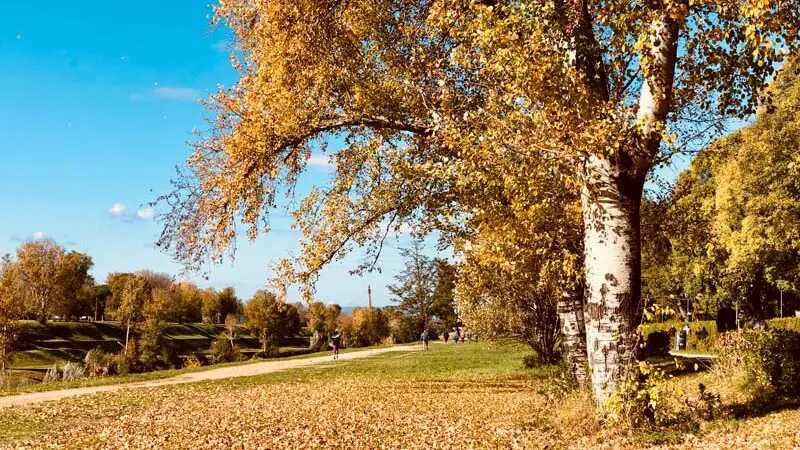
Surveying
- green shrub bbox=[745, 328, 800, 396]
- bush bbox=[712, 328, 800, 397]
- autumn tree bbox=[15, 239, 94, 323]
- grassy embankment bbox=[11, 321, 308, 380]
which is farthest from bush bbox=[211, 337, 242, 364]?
green shrub bbox=[745, 328, 800, 396]

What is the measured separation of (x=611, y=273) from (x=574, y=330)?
4.82m

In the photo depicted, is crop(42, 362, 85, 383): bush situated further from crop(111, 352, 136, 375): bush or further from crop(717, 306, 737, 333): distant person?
crop(717, 306, 737, 333): distant person

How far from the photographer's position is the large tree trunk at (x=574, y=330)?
13578mm

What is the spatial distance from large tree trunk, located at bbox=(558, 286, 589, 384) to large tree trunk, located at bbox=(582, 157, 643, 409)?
13.3ft

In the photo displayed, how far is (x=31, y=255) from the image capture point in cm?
5881

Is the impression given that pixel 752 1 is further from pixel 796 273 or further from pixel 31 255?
pixel 31 255

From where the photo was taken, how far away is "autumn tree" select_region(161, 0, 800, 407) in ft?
29.1

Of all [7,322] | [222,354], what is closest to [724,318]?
[222,354]

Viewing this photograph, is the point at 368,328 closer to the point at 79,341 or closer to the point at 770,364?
the point at 79,341

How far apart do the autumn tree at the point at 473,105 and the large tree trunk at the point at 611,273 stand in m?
0.02

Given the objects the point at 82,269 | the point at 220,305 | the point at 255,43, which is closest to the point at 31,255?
the point at 82,269

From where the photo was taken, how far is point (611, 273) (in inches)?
369

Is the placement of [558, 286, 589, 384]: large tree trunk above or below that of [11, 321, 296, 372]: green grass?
above

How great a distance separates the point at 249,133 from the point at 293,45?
208 centimetres
